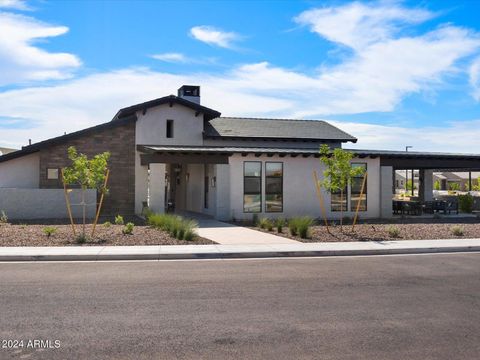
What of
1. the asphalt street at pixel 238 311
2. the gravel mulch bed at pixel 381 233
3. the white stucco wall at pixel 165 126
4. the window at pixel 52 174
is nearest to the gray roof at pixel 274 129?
the white stucco wall at pixel 165 126

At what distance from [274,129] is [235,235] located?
1475 centimetres

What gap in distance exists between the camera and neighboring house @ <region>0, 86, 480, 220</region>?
2428 cm

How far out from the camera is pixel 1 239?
1566 centimetres

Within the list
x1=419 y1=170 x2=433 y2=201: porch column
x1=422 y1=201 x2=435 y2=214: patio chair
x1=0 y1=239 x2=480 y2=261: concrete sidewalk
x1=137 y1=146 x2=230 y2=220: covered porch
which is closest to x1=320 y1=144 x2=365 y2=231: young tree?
x1=0 y1=239 x2=480 y2=261: concrete sidewalk

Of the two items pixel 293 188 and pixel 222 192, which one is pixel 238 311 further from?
pixel 293 188

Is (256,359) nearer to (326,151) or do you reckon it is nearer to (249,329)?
(249,329)

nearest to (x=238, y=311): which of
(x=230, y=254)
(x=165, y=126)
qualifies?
(x=230, y=254)

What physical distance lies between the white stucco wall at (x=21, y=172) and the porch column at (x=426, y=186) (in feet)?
76.5

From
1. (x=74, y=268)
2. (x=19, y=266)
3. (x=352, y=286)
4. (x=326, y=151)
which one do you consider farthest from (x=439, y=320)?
(x=326, y=151)

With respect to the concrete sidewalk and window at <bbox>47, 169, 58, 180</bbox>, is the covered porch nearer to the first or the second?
window at <bbox>47, 169, 58, 180</bbox>

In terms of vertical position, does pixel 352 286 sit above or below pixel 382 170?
below

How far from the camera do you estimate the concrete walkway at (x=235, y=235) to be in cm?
1627

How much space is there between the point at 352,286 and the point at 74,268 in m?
6.05

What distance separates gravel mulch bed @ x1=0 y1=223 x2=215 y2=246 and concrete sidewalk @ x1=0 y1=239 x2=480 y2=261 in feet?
2.83
